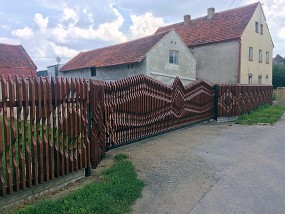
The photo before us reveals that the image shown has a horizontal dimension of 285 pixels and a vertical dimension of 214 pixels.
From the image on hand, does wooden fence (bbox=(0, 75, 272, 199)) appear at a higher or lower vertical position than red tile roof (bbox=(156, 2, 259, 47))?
lower

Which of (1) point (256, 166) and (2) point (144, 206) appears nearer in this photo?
(2) point (144, 206)

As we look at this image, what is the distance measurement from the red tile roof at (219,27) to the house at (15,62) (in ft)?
62.3

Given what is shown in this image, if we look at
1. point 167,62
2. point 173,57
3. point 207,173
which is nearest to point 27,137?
point 207,173

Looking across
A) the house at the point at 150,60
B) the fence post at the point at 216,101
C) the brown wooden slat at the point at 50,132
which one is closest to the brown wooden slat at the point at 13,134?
the brown wooden slat at the point at 50,132

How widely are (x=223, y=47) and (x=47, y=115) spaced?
24341 millimetres

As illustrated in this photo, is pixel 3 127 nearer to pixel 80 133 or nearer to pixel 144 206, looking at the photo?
pixel 80 133

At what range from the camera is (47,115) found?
13.8 feet

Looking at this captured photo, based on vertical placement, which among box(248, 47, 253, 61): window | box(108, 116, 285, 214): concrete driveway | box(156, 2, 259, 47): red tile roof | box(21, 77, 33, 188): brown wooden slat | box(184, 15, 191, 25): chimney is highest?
box(184, 15, 191, 25): chimney

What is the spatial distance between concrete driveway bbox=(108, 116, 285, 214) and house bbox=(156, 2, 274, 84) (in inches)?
695

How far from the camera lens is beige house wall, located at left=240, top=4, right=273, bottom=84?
25.4 metres

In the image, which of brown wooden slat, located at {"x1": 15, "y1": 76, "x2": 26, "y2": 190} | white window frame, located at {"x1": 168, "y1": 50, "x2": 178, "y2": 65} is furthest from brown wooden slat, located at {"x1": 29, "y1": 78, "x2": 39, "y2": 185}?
white window frame, located at {"x1": 168, "y1": 50, "x2": 178, "y2": 65}

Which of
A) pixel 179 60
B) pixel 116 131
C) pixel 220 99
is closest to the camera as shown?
pixel 116 131

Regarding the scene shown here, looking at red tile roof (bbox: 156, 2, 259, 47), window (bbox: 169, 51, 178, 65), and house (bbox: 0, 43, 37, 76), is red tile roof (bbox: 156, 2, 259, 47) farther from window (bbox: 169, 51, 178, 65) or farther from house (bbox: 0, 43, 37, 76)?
house (bbox: 0, 43, 37, 76)

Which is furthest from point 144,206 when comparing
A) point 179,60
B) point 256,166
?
point 179,60
